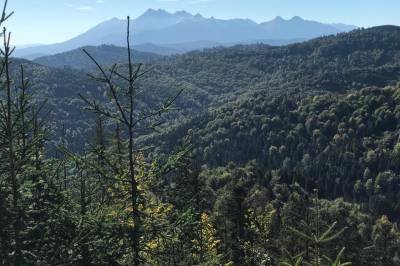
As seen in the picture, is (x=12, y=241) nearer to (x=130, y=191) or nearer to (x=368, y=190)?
(x=130, y=191)

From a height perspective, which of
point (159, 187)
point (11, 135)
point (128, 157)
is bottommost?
point (159, 187)

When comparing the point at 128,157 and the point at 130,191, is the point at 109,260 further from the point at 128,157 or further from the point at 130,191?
the point at 128,157

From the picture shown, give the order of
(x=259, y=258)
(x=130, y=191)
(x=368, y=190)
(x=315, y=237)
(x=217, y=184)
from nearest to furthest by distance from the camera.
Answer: (x=315, y=237), (x=130, y=191), (x=259, y=258), (x=217, y=184), (x=368, y=190)

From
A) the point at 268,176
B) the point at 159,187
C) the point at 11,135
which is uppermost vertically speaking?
the point at 11,135

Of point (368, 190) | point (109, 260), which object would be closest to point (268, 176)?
point (368, 190)

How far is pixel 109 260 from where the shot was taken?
16.3 m

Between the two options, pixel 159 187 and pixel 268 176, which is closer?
pixel 159 187

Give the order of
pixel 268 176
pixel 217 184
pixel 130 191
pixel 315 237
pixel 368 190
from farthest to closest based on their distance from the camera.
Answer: pixel 368 190, pixel 268 176, pixel 217 184, pixel 130 191, pixel 315 237

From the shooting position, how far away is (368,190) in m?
198

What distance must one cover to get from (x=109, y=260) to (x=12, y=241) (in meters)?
3.34

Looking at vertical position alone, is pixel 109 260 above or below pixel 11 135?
below

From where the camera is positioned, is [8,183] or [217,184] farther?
[217,184]

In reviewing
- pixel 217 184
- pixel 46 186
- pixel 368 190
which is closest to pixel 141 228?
pixel 46 186

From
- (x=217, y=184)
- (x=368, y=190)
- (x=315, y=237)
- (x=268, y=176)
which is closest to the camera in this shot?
(x=315, y=237)
